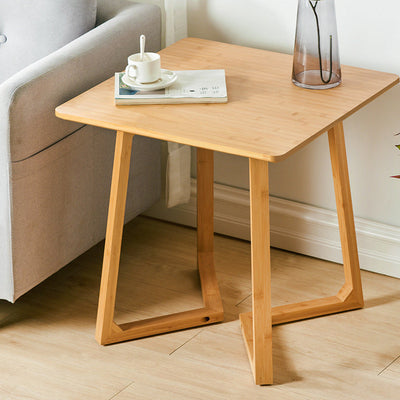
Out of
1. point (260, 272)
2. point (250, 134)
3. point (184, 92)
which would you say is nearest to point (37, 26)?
point (184, 92)

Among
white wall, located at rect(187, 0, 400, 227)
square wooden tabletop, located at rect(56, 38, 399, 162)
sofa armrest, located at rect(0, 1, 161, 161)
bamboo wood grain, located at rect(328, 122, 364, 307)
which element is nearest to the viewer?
square wooden tabletop, located at rect(56, 38, 399, 162)

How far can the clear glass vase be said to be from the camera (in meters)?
1.56

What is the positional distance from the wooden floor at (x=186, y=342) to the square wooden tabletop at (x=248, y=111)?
0.53 meters

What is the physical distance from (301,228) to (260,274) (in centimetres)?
58

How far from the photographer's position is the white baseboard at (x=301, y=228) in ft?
6.38

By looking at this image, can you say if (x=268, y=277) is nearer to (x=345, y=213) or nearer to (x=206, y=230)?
(x=345, y=213)

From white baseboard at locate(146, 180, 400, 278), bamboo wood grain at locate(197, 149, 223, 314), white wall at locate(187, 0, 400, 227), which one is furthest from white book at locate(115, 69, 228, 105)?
white baseboard at locate(146, 180, 400, 278)

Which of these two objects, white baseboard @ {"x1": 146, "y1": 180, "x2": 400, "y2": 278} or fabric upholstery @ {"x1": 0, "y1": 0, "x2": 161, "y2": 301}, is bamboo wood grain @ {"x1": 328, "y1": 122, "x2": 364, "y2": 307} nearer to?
white baseboard @ {"x1": 146, "y1": 180, "x2": 400, "y2": 278}

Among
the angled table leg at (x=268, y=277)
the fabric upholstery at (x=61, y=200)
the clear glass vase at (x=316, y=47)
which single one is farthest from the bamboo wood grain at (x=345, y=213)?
the fabric upholstery at (x=61, y=200)

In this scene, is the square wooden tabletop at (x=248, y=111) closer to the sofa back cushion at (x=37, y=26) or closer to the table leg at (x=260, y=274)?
the table leg at (x=260, y=274)

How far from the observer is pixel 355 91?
1.58 metres

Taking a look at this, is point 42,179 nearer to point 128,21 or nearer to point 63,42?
point 63,42

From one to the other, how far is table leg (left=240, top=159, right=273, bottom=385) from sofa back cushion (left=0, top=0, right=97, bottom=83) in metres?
0.63

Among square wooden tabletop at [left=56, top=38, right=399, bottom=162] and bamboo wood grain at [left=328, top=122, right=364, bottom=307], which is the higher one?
square wooden tabletop at [left=56, top=38, right=399, bottom=162]
